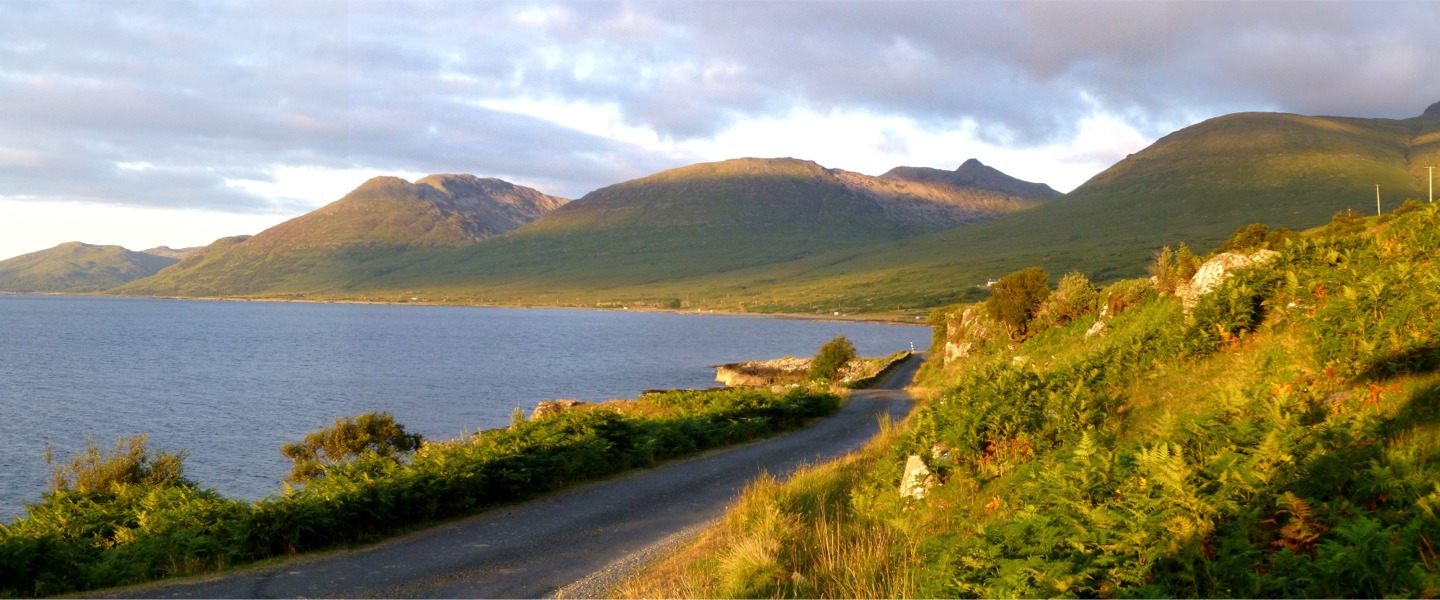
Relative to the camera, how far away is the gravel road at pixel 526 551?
1050 centimetres

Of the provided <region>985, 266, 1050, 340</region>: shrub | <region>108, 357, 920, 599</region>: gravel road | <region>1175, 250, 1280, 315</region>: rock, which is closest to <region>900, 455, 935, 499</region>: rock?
<region>108, 357, 920, 599</region>: gravel road

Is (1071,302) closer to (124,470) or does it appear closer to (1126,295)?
(1126,295)

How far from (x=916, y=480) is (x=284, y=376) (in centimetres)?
7358

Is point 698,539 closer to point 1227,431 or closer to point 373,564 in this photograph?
point 373,564

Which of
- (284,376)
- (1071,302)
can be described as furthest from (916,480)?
(284,376)

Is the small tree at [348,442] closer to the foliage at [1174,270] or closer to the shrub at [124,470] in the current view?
the shrub at [124,470]

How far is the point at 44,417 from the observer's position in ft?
159

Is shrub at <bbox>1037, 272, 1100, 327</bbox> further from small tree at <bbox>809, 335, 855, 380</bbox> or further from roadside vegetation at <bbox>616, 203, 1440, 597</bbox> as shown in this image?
small tree at <bbox>809, 335, 855, 380</bbox>

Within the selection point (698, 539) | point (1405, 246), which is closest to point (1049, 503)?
point (698, 539)

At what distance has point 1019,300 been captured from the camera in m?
38.8

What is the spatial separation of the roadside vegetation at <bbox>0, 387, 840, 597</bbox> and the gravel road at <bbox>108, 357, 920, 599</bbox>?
43 cm

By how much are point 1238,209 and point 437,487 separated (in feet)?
672

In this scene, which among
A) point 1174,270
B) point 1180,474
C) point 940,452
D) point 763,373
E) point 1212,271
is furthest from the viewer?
point 763,373

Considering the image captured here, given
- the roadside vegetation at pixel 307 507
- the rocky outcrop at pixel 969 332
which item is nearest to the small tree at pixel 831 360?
the rocky outcrop at pixel 969 332
